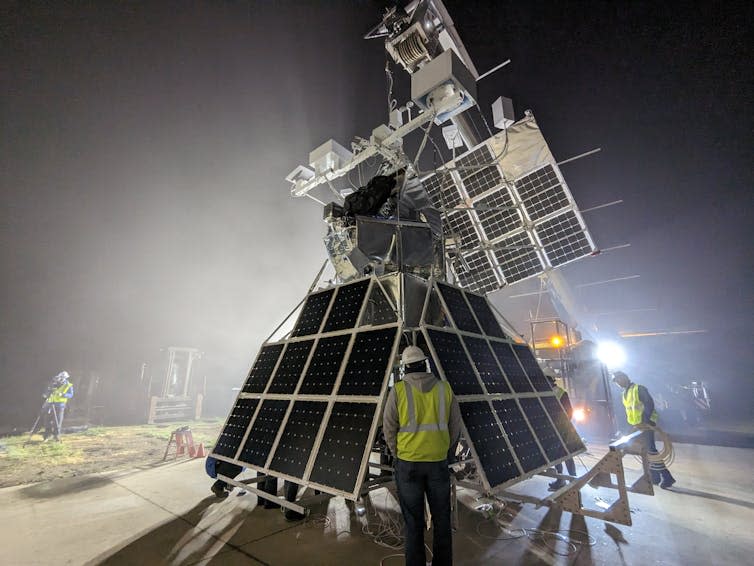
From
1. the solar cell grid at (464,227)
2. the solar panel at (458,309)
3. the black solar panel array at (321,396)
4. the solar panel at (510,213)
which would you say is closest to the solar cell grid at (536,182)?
the solar panel at (510,213)

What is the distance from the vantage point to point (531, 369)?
5.12 m

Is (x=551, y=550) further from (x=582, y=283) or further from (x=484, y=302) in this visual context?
(x=582, y=283)

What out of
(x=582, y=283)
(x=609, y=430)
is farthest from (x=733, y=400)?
(x=609, y=430)

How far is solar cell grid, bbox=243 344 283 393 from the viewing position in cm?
466

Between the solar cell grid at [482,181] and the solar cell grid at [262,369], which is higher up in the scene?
the solar cell grid at [482,181]

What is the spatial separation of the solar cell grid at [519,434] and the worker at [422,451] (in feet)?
3.61

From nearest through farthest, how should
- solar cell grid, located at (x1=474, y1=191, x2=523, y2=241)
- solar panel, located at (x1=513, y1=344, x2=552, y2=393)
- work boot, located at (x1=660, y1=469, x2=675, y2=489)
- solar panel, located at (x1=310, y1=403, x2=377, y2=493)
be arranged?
solar panel, located at (x1=310, y1=403, x2=377, y2=493) < solar panel, located at (x1=513, y1=344, x2=552, y2=393) < work boot, located at (x1=660, y1=469, x2=675, y2=489) < solar cell grid, located at (x1=474, y1=191, x2=523, y2=241)

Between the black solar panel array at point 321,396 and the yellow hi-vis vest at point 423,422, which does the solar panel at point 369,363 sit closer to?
the black solar panel array at point 321,396

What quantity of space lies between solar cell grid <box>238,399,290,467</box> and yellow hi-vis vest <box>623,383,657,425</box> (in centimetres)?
699

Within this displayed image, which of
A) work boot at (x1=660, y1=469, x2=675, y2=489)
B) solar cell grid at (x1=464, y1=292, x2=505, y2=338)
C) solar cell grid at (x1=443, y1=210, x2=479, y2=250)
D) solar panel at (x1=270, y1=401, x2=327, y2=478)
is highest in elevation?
solar cell grid at (x1=443, y1=210, x2=479, y2=250)

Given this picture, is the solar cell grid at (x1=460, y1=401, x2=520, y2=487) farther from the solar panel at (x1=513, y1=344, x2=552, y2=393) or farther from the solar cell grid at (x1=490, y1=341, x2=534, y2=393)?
the solar panel at (x1=513, y1=344, x2=552, y2=393)

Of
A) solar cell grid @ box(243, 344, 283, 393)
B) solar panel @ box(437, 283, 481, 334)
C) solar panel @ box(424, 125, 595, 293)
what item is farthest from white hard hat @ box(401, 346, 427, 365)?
solar panel @ box(424, 125, 595, 293)

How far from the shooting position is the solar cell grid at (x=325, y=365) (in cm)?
370

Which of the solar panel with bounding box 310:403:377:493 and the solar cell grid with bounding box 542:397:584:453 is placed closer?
the solar panel with bounding box 310:403:377:493
